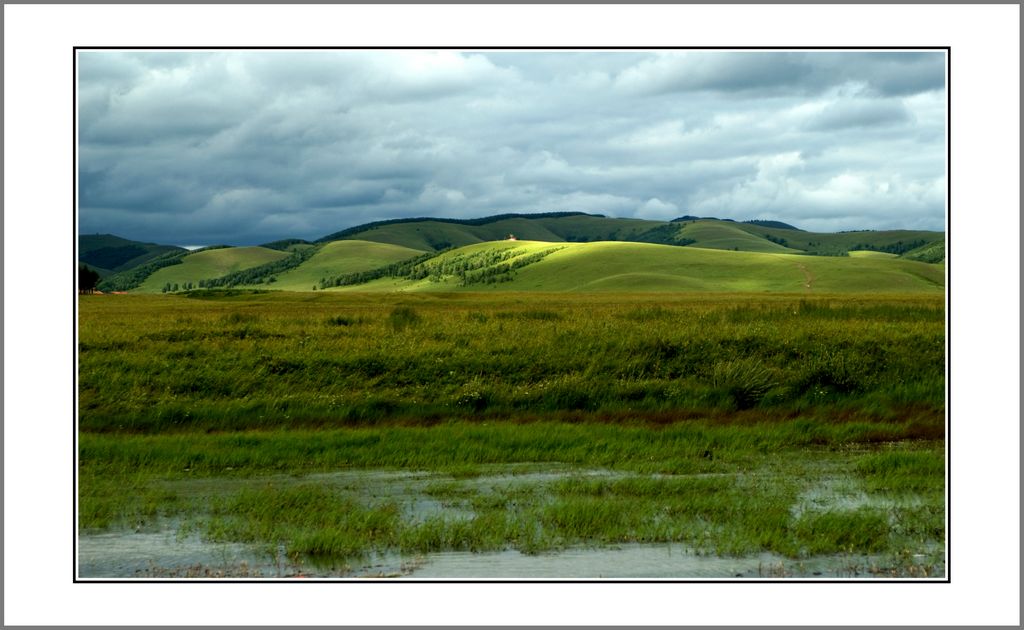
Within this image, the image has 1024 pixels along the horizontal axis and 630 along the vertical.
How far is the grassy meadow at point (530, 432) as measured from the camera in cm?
1460

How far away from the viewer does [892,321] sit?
41.1 metres

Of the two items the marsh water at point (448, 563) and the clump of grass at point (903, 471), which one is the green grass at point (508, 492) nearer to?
the clump of grass at point (903, 471)

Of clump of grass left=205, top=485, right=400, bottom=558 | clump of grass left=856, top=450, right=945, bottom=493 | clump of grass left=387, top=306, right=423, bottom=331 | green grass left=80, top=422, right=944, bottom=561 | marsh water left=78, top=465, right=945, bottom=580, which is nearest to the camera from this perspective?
marsh water left=78, top=465, right=945, bottom=580

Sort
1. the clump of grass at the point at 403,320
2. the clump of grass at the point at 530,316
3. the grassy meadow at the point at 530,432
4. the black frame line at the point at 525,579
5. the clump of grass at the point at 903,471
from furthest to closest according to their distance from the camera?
1. the clump of grass at the point at 530,316
2. the clump of grass at the point at 403,320
3. the clump of grass at the point at 903,471
4. the grassy meadow at the point at 530,432
5. the black frame line at the point at 525,579

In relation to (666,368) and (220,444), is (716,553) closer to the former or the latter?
(220,444)

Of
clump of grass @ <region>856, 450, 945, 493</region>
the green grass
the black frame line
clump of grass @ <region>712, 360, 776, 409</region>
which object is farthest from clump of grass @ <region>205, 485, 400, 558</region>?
clump of grass @ <region>712, 360, 776, 409</region>

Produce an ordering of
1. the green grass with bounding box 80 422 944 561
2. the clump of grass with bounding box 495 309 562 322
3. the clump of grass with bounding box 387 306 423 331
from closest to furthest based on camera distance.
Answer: the green grass with bounding box 80 422 944 561 → the clump of grass with bounding box 387 306 423 331 → the clump of grass with bounding box 495 309 562 322

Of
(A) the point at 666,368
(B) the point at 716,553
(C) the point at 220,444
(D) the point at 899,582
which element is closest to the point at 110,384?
(C) the point at 220,444

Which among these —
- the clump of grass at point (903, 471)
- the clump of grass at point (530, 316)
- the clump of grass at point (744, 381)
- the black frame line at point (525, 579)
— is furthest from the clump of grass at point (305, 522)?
the clump of grass at point (530, 316)

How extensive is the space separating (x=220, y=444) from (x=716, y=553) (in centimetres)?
1348

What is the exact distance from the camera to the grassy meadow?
14.6m

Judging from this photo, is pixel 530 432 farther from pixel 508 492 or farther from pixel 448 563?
pixel 448 563

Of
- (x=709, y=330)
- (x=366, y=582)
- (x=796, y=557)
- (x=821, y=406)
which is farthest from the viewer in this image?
(x=709, y=330)

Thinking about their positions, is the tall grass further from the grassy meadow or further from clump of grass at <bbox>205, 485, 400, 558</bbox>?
clump of grass at <bbox>205, 485, 400, 558</bbox>
